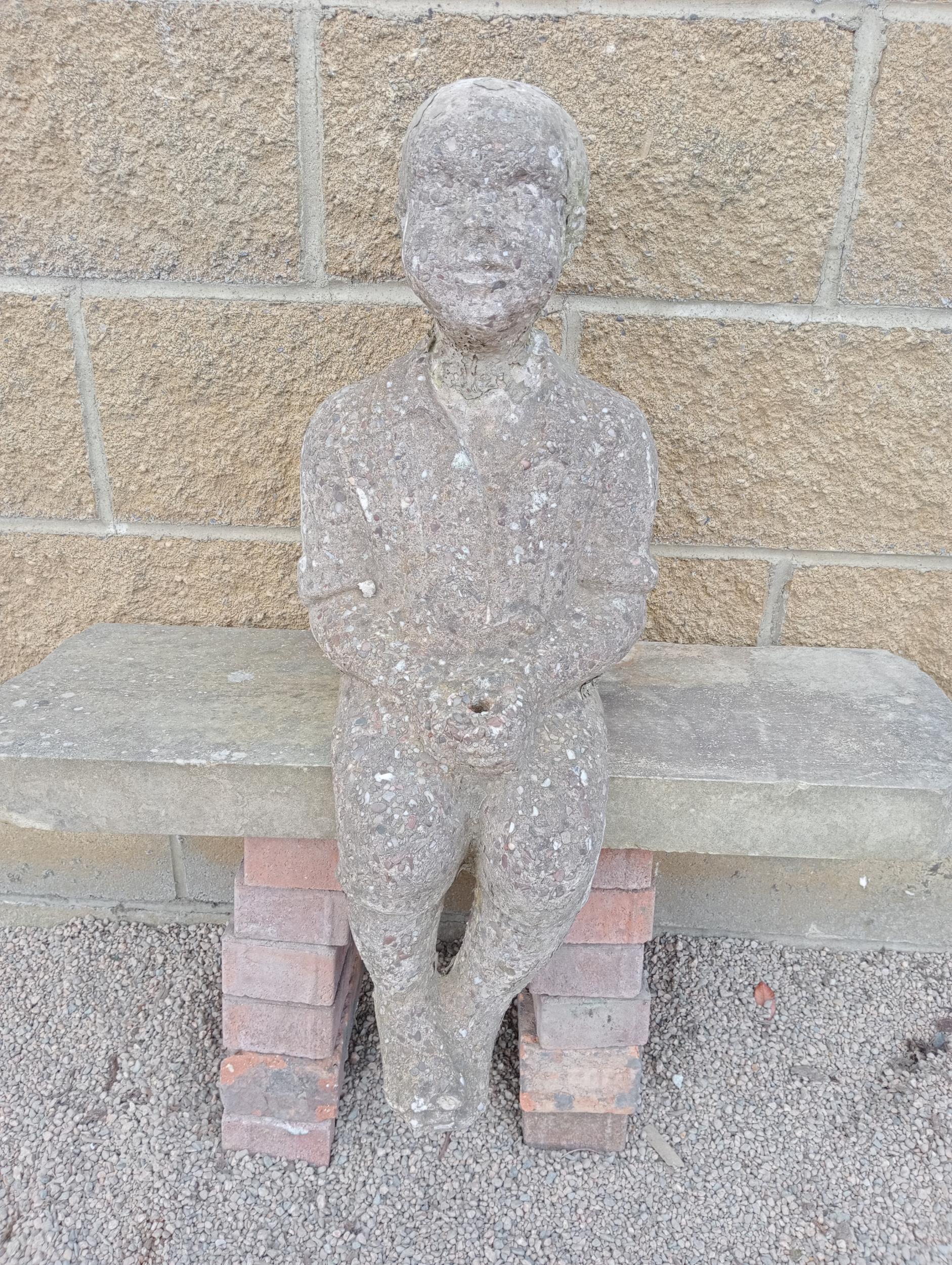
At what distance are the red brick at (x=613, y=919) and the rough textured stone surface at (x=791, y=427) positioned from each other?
29.8 inches

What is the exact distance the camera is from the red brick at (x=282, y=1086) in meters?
1.62

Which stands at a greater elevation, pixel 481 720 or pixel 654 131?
pixel 654 131

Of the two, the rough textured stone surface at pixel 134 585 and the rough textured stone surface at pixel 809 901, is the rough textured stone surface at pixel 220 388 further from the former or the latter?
the rough textured stone surface at pixel 809 901

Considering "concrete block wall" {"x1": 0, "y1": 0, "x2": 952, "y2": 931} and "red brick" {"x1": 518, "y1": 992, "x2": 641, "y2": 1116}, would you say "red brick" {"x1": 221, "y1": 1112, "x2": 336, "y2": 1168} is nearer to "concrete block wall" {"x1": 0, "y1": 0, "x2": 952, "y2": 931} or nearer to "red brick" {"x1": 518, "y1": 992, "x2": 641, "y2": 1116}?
"red brick" {"x1": 518, "y1": 992, "x2": 641, "y2": 1116}

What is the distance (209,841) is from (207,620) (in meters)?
0.54

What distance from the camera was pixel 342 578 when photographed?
54.1 inches

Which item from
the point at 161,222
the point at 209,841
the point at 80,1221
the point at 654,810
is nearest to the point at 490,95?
the point at 161,222

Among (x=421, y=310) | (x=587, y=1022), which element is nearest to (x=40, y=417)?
(x=421, y=310)

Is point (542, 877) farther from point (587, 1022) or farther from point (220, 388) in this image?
Result: point (220, 388)

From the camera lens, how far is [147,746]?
1.48 m

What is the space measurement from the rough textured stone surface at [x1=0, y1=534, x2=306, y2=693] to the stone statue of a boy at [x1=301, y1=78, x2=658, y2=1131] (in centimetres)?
61

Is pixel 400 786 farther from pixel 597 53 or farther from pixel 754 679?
pixel 597 53

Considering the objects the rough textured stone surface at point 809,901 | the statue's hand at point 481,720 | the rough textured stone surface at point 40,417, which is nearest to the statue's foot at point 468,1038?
the statue's hand at point 481,720

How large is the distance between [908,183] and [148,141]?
4.60ft
